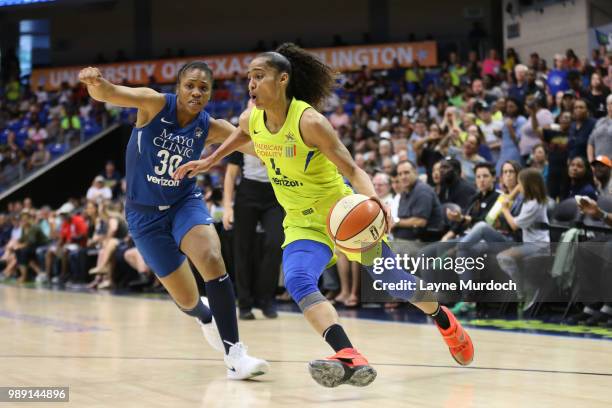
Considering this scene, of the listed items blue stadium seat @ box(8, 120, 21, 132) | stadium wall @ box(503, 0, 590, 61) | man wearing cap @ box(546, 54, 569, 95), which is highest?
stadium wall @ box(503, 0, 590, 61)

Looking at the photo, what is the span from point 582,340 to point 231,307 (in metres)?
2.81

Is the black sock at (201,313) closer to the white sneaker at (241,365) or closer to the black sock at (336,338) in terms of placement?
the white sneaker at (241,365)

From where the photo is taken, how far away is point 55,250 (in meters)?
16.5

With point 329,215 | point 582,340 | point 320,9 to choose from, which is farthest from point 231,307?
point 320,9

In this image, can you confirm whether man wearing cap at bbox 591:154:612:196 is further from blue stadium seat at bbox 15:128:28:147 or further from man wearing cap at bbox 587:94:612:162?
blue stadium seat at bbox 15:128:28:147

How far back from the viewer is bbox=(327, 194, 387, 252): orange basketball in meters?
4.30

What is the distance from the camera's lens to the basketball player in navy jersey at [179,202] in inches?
203

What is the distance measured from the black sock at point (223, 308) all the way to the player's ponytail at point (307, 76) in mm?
1206

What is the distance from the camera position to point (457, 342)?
5207mm

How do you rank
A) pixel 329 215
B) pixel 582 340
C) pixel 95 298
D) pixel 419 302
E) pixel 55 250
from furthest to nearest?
pixel 55 250, pixel 95 298, pixel 582 340, pixel 419 302, pixel 329 215

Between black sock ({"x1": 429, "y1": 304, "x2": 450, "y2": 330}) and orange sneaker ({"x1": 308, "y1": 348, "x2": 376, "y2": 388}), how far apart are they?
3.76 ft

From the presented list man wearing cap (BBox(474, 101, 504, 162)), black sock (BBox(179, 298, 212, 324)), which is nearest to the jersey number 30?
black sock (BBox(179, 298, 212, 324))

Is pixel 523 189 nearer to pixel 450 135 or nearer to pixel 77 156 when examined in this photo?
pixel 450 135

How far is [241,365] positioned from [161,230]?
1058 mm
